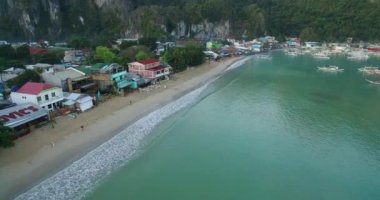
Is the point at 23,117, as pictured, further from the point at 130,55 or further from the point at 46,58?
the point at 130,55

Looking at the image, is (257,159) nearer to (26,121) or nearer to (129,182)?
(129,182)

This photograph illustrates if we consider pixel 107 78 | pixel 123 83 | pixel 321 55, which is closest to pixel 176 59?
pixel 123 83

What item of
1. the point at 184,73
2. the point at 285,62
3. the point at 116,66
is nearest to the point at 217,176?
the point at 116,66

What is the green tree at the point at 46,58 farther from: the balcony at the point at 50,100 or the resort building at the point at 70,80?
the balcony at the point at 50,100

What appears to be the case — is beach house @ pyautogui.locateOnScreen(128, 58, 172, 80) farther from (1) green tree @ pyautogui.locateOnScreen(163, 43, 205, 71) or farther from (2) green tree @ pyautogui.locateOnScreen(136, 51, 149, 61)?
(1) green tree @ pyautogui.locateOnScreen(163, 43, 205, 71)

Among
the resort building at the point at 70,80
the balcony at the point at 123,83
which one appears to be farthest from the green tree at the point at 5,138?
the balcony at the point at 123,83
